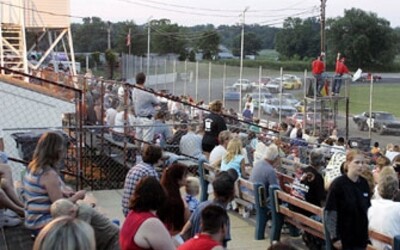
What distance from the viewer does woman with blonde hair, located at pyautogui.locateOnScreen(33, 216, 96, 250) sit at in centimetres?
294

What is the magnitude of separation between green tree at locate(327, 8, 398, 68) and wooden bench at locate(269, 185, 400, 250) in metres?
88.5

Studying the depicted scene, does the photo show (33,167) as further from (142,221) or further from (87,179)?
(87,179)

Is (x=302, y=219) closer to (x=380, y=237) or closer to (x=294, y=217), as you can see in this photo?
(x=294, y=217)

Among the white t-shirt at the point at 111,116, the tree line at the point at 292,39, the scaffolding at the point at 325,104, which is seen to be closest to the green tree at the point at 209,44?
the tree line at the point at 292,39

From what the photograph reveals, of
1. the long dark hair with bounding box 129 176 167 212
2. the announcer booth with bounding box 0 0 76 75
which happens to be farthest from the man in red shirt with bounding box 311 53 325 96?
the long dark hair with bounding box 129 176 167 212

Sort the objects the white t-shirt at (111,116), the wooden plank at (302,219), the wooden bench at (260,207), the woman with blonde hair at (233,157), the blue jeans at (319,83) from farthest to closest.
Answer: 1. the blue jeans at (319,83)
2. the white t-shirt at (111,116)
3. the woman with blonde hair at (233,157)
4. the wooden bench at (260,207)
5. the wooden plank at (302,219)

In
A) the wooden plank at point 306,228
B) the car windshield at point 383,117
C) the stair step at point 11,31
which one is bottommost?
the car windshield at point 383,117

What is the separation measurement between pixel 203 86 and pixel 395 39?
6619 centimetres

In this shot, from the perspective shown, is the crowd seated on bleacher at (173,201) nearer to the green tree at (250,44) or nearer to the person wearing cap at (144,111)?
the person wearing cap at (144,111)

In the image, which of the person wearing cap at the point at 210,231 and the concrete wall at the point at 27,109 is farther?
the concrete wall at the point at 27,109

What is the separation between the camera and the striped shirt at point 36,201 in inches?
227

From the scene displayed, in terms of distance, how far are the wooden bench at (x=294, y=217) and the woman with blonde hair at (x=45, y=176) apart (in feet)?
9.69

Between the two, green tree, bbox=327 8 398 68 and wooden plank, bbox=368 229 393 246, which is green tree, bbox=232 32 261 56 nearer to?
green tree, bbox=327 8 398 68

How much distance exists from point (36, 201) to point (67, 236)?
119 inches
